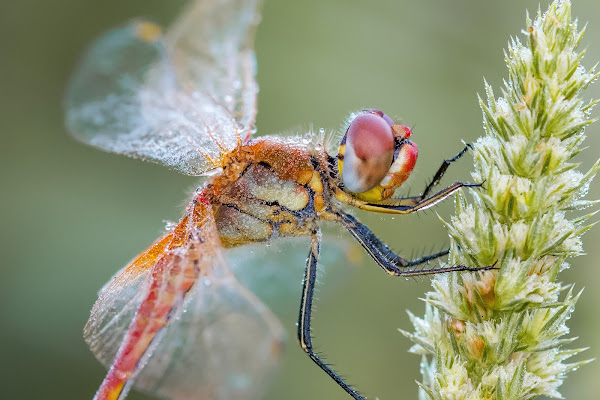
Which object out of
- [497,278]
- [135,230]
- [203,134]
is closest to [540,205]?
[497,278]

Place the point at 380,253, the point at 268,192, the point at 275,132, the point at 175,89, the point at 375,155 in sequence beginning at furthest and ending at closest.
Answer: the point at 275,132, the point at 175,89, the point at 268,192, the point at 380,253, the point at 375,155

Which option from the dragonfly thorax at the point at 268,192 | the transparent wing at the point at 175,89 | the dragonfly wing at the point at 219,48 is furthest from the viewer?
the dragonfly wing at the point at 219,48

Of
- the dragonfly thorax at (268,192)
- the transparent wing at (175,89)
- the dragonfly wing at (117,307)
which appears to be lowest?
the dragonfly wing at (117,307)

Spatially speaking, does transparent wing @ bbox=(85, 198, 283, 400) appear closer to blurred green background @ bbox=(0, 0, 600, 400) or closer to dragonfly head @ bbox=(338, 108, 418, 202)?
dragonfly head @ bbox=(338, 108, 418, 202)

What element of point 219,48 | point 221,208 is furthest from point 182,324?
point 219,48

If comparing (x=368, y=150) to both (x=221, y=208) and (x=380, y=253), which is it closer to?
(x=380, y=253)

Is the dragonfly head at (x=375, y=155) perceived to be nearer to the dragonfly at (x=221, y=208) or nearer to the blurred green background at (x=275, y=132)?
the dragonfly at (x=221, y=208)

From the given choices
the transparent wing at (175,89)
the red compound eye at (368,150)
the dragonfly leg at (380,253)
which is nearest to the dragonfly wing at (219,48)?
the transparent wing at (175,89)
